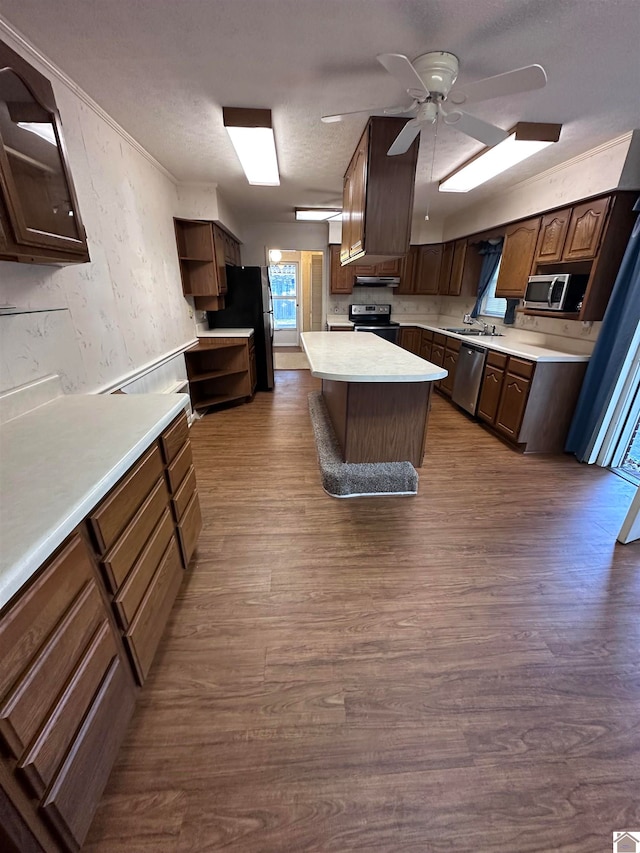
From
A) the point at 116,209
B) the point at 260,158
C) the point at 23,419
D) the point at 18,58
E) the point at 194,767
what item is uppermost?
the point at 260,158

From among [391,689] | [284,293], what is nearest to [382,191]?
[391,689]

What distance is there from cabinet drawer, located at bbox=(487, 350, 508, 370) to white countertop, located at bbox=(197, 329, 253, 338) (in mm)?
2852

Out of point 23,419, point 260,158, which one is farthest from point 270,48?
point 23,419

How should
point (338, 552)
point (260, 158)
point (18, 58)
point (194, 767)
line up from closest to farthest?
point (194, 767) → point (18, 58) → point (338, 552) → point (260, 158)

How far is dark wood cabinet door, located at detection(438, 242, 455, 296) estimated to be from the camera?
17.0 ft

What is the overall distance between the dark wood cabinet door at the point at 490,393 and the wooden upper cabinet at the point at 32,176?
11.5ft

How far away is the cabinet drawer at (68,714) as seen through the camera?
71 centimetres

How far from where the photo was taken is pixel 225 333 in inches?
173

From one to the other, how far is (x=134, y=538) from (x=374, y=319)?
550cm

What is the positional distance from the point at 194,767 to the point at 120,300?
2.63 m

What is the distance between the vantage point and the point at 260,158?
2773 mm

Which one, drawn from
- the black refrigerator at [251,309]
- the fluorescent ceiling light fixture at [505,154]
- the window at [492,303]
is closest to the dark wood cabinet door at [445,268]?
the window at [492,303]

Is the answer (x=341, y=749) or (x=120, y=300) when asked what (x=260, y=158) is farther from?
(x=341, y=749)

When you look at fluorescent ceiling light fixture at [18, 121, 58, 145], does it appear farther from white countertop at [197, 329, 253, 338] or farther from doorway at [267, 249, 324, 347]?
doorway at [267, 249, 324, 347]
